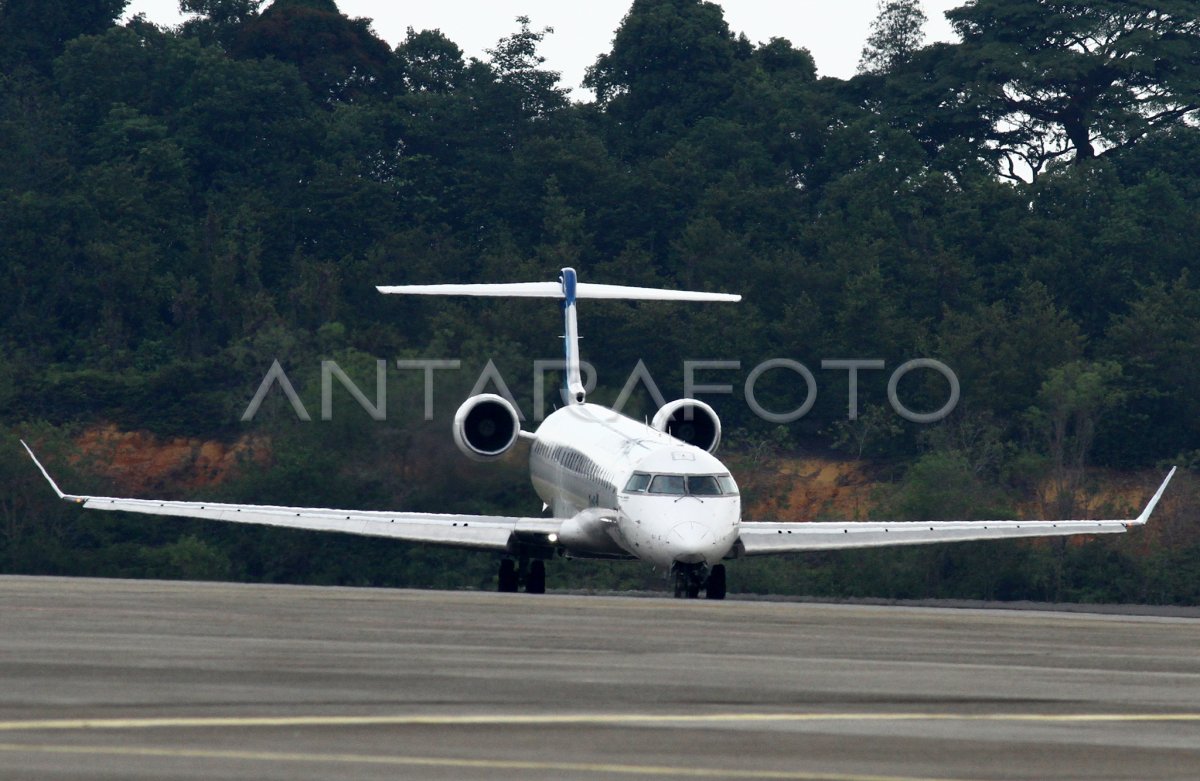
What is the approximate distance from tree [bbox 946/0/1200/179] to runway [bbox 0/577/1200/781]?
7070 cm

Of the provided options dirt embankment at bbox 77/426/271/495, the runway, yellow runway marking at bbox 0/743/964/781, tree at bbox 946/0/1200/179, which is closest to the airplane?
the runway

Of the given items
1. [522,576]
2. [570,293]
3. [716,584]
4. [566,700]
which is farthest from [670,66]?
[566,700]

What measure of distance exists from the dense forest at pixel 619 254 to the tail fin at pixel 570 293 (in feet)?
31.1

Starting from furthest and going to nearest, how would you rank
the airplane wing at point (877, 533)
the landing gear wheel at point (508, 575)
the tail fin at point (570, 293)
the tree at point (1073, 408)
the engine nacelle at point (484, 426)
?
the tree at point (1073, 408)
the tail fin at point (570, 293)
the engine nacelle at point (484, 426)
the landing gear wheel at point (508, 575)
the airplane wing at point (877, 533)

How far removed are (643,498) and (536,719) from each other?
69.0ft

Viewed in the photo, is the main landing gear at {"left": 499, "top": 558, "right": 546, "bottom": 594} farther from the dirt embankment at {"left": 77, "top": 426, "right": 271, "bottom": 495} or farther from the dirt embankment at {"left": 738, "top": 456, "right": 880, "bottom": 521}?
the dirt embankment at {"left": 77, "top": 426, "right": 271, "bottom": 495}

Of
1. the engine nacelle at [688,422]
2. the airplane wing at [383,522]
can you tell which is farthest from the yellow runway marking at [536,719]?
the engine nacelle at [688,422]

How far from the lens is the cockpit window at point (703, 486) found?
29516mm

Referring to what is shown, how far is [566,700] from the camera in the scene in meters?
9.55

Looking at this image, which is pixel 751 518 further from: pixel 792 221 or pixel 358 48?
pixel 358 48

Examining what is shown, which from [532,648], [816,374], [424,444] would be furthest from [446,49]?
[532,648]

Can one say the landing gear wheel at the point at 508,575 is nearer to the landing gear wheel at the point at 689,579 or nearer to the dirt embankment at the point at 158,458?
the landing gear wheel at the point at 689,579

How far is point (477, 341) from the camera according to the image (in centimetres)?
6241

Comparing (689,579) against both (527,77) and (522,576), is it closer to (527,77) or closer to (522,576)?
(522,576)
